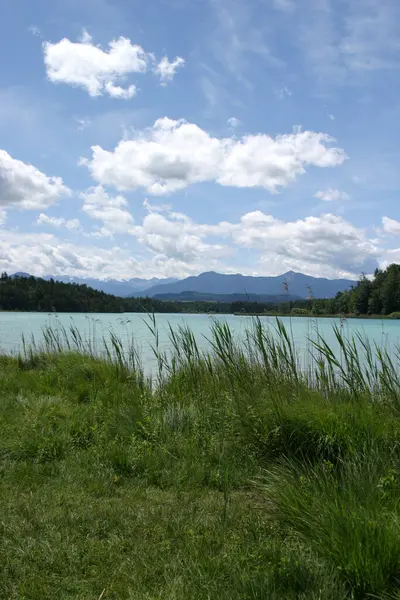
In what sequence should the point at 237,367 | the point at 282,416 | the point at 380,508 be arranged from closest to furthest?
the point at 380,508, the point at 282,416, the point at 237,367

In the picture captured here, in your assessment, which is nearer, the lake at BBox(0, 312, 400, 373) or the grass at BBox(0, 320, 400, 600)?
the grass at BBox(0, 320, 400, 600)

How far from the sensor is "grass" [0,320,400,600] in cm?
254

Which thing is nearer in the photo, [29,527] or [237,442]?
[29,527]

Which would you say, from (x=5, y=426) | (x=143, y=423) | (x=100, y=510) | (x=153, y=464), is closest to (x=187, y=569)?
(x=100, y=510)

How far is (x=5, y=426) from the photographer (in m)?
5.37

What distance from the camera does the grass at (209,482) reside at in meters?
2.54

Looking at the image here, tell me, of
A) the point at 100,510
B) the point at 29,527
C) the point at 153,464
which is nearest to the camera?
the point at 29,527

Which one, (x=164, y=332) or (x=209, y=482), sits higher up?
(x=164, y=332)

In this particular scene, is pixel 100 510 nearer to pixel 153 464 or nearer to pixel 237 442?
pixel 153 464

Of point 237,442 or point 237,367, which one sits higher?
point 237,367

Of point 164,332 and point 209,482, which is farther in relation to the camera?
point 164,332

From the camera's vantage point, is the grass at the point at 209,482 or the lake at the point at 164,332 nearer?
the grass at the point at 209,482

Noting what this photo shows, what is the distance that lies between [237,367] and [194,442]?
1.65 metres

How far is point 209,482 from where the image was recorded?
164 inches
